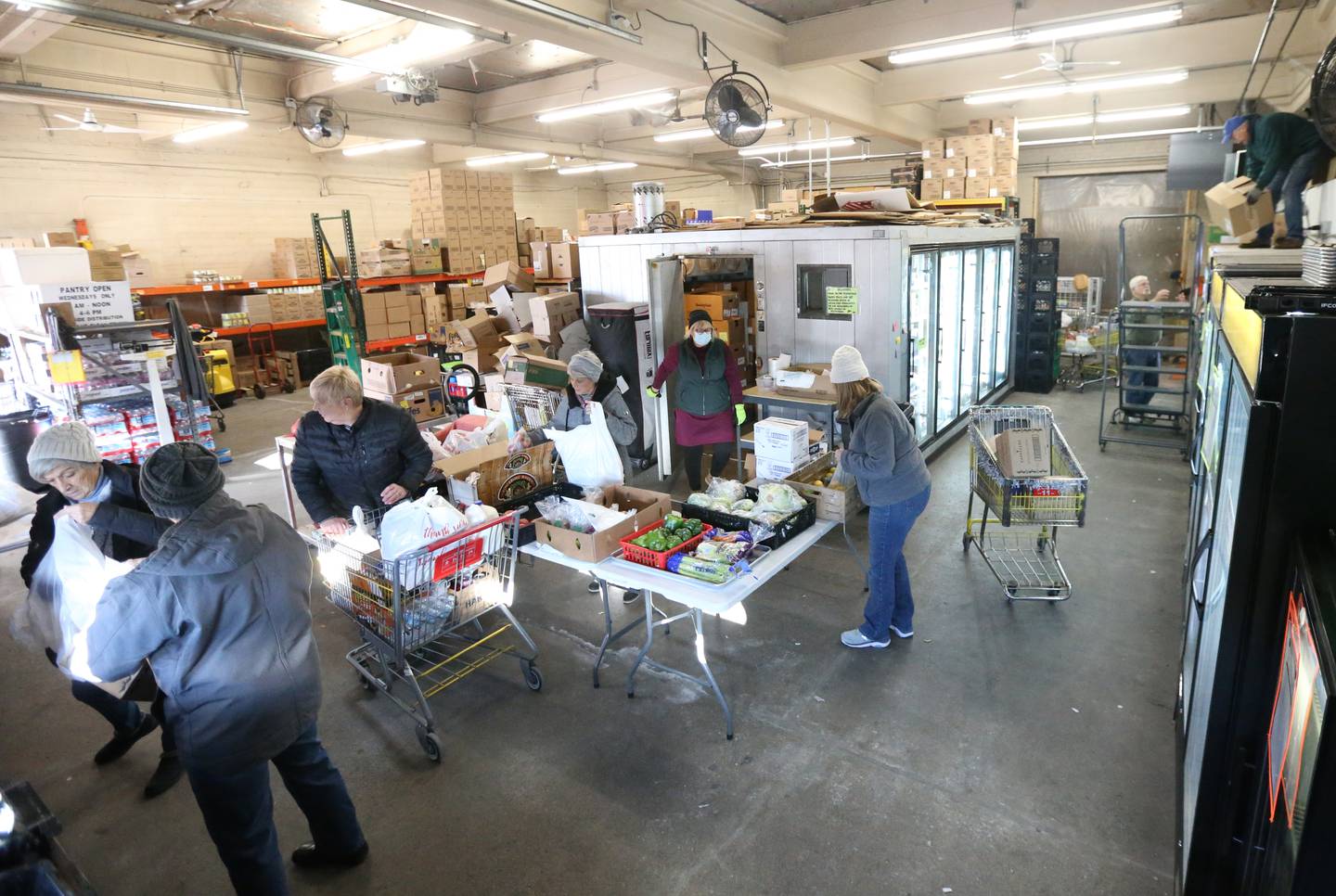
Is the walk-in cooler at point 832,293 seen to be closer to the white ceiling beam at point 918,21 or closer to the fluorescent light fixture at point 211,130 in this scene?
the white ceiling beam at point 918,21

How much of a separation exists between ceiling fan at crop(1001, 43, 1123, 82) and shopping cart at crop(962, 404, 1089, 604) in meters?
4.60

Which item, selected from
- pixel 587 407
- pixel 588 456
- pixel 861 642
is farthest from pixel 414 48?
pixel 861 642

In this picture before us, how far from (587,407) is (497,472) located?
0.84 meters

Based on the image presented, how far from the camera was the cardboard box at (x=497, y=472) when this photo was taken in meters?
4.20

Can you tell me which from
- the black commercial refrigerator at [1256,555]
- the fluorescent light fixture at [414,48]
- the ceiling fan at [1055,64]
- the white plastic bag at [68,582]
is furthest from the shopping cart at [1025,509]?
the fluorescent light fixture at [414,48]

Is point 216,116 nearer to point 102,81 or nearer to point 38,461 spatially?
point 102,81

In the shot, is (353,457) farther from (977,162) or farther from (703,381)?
(977,162)

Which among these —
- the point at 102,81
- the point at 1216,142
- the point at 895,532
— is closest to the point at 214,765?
the point at 895,532

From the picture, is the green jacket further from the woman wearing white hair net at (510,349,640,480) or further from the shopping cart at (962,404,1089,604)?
the woman wearing white hair net at (510,349,640,480)

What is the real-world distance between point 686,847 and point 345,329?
8967 mm

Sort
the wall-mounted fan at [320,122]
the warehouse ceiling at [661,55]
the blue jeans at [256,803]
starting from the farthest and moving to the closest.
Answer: the wall-mounted fan at [320,122] < the warehouse ceiling at [661,55] < the blue jeans at [256,803]

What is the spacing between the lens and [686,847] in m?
2.97

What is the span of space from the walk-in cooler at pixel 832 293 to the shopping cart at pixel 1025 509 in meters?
1.26

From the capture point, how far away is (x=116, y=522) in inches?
121
